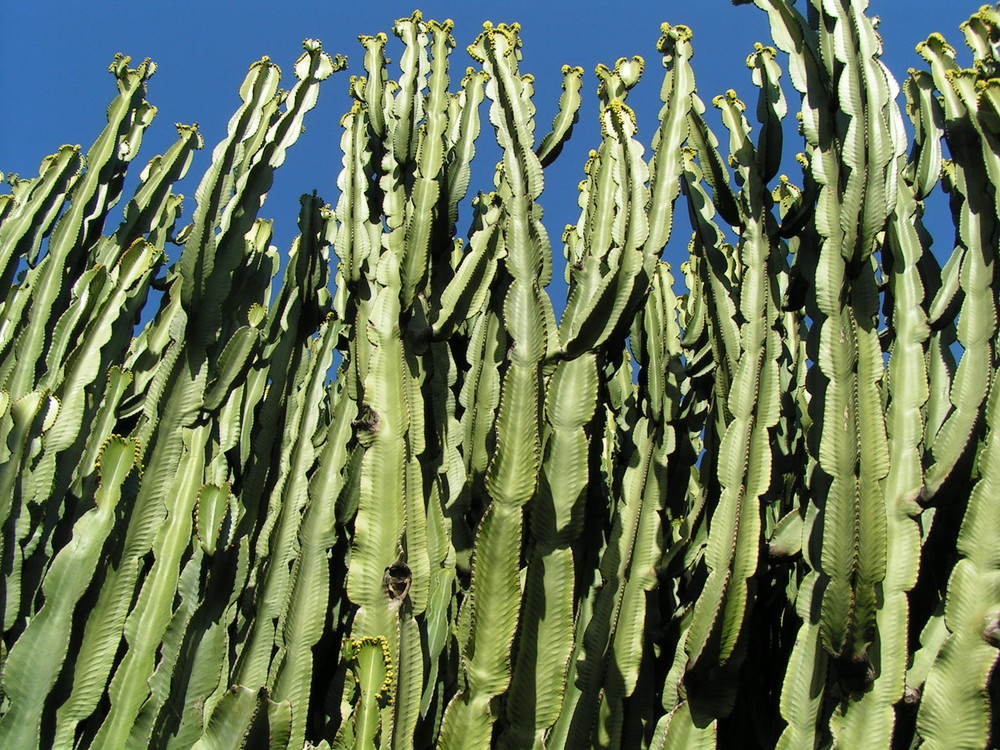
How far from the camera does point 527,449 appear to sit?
184 cm

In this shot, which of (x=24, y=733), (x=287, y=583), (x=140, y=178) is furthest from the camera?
(x=140, y=178)

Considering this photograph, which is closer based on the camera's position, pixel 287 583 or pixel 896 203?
pixel 287 583

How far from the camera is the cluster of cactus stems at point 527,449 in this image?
1.83 m

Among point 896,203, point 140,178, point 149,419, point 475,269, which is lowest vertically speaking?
point 149,419

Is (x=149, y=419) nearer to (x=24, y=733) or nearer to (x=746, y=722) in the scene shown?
(x=24, y=733)

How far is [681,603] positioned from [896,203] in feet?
3.31

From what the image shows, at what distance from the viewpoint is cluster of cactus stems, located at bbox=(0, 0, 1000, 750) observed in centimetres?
183

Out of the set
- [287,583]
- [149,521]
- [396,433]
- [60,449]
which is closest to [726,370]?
[396,433]

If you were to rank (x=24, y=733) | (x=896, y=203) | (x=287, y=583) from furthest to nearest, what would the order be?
(x=896, y=203)
(x=287, y=583)
(x=24, y=733)

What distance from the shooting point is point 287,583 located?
208cm

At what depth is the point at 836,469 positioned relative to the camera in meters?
1.92

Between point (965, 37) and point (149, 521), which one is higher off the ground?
point (965, 37)

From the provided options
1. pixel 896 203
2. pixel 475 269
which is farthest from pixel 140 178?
pixel 896 203

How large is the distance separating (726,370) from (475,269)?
0.58 meters
